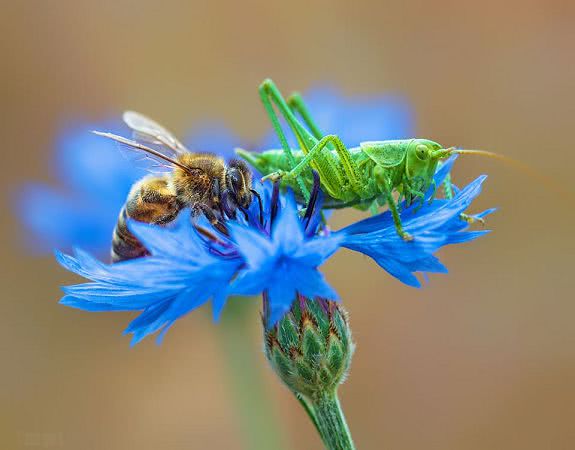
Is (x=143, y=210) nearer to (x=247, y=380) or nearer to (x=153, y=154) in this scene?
(x=153, y=154)

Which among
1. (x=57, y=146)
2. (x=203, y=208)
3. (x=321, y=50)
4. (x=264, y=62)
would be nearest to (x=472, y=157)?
(x=321, y=50)

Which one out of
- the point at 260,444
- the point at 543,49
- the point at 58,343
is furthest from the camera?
the point at 543,49

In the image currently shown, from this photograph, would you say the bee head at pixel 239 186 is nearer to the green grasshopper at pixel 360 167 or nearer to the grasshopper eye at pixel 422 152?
the green grasshopper at pixel 360 167

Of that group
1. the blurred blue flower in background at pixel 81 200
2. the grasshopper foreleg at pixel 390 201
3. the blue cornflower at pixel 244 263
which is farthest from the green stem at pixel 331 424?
the blurred blue flower in background at pixel 81 200

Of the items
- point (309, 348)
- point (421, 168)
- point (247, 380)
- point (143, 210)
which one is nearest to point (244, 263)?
point (309, 348)

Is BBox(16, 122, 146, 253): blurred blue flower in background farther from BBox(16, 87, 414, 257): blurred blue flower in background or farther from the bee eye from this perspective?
the bee eye

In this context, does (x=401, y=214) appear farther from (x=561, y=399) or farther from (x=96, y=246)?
(x=561, y=399)
